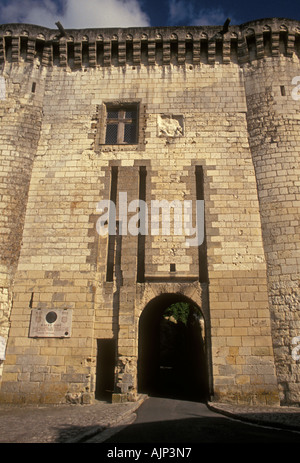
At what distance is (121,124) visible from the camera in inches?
406

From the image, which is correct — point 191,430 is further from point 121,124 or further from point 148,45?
point 148,45

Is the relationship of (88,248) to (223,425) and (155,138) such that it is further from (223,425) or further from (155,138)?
(223,425)

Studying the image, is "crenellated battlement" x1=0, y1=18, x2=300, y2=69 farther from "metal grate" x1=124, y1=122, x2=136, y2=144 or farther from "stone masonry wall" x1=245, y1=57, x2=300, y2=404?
"metal grate" x1=124, y1=122, x2=136, y2=144

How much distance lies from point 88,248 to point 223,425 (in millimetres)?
5107

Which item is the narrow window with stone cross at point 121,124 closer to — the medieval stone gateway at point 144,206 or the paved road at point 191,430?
the medieval stone gateway at point 144,206

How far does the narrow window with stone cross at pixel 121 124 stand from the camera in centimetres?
1019

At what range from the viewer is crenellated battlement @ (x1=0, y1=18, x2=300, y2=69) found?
10.5m

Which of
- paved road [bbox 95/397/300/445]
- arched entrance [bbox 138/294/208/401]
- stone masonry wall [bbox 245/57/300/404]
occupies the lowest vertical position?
paved road [bbox 95/397/300/445]

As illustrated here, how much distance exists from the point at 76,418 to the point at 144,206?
524 centimetres

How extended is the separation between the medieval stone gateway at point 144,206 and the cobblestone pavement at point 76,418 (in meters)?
0.54

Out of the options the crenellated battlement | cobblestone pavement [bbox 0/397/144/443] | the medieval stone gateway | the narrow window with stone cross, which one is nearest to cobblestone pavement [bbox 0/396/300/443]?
cobblestone pavement [bbox 0/397/144/443]

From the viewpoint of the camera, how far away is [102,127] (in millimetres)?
10109

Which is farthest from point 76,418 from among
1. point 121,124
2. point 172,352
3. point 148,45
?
point 172,352

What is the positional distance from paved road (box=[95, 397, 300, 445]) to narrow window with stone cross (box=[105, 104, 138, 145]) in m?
7.18
